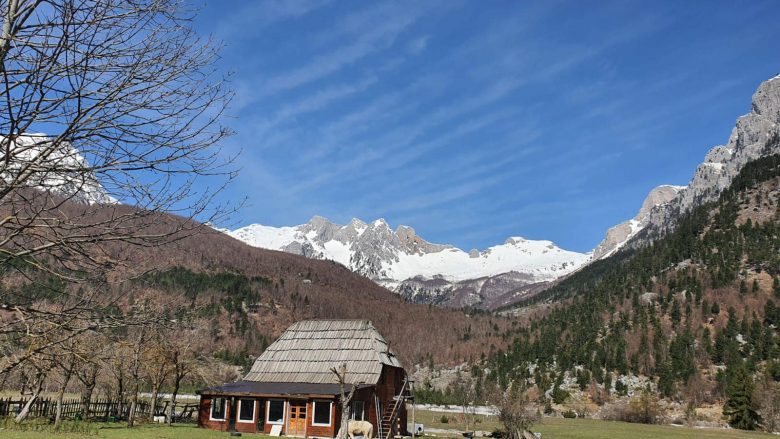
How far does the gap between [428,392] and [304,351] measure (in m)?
50.7

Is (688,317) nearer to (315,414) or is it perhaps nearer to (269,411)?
(315,414)

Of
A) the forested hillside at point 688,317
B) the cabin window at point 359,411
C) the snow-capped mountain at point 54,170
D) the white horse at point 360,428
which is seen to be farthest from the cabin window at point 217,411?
the forested hillside at point 688,317

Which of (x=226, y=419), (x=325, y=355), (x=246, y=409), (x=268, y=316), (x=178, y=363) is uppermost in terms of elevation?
(x=268, y=316)

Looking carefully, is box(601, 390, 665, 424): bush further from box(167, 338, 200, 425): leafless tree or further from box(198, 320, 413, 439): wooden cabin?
box(167, 338, 200, 425): leafless tree

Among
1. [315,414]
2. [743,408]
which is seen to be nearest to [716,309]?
[743,408]

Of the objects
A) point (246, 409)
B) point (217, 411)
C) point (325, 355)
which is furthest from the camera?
point (325, 355)

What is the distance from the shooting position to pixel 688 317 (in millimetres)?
99062

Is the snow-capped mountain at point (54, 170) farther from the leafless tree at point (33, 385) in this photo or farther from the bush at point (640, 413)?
the bush at point (640, 413)

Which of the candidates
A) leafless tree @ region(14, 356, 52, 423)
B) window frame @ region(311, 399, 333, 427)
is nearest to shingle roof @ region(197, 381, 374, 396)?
window frame @ region(311, 399, 333, 427)

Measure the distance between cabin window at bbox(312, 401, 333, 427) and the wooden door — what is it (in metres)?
0.75

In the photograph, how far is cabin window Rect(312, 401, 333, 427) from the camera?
1375 inches

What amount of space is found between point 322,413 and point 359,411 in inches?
101

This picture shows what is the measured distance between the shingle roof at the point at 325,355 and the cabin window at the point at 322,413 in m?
3.53

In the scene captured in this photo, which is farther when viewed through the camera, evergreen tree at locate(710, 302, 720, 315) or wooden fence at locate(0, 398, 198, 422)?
evergreen tree at locate(710, 302, 720, 315)
